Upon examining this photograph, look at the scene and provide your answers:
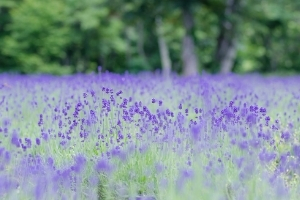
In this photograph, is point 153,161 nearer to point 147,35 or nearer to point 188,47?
point 188,47

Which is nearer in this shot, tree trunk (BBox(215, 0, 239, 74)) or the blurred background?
the blurred background

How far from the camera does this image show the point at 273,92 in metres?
7.28

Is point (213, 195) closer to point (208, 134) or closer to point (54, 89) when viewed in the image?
point (208, 134)

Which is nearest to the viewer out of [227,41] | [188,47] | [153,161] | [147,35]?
[153,161]

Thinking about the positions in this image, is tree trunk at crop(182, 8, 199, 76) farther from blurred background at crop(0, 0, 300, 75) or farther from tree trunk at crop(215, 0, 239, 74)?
tree trunk at crop(215, 0, 239, 74)

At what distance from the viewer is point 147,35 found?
89.7 feet

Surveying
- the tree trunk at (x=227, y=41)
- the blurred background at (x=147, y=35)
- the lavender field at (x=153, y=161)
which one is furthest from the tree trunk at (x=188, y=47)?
the lavender field at (x=153, y=161)

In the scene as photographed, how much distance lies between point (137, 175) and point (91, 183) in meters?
0.36

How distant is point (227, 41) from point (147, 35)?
26.3 ft

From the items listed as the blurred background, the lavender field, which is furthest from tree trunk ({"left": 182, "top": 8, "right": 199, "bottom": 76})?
the lavender field

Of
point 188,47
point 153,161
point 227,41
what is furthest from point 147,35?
point 153,161

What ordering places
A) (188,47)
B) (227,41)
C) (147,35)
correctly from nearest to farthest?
(188,47), (227,41), (147,35)

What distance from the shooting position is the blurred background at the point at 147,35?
18000mm

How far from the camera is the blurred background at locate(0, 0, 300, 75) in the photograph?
18.0 m
